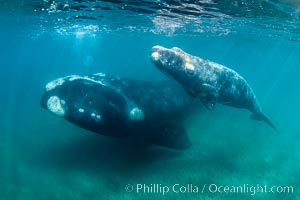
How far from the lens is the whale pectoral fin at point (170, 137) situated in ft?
47.5

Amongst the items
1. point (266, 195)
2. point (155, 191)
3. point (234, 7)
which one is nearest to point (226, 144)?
point (266, 195)

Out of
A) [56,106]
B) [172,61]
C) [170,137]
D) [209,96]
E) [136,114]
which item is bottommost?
[170,137]

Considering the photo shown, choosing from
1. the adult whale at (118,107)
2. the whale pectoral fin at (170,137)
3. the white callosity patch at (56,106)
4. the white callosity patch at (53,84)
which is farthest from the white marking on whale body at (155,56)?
the white callosity patch at (56,106)

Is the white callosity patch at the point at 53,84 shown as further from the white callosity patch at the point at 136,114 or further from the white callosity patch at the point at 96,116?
the white callosity patch at the point at 136,114

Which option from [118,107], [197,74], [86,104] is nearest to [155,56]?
[197,74]

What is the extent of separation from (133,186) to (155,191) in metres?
1.06

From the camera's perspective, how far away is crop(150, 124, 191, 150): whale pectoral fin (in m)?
14.5

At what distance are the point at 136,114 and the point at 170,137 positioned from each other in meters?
2.57

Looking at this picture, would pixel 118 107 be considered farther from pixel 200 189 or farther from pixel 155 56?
pixel 200 189

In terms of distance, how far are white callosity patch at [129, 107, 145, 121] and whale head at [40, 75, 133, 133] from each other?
5 cm

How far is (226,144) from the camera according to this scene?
19.4 meters

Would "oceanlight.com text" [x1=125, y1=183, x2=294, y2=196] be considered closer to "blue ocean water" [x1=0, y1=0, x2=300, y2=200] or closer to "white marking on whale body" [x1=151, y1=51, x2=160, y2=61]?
"blue ocean water" [x1=0, y1=0, x2=300, y2=200]

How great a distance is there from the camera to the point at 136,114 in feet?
44.2

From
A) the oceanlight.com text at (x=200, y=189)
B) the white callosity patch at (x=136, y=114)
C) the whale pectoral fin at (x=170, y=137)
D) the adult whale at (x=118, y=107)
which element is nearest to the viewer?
the adult whale at (x=118, y=107)
